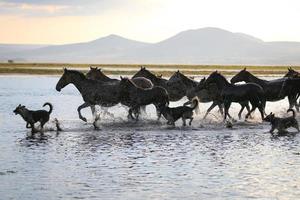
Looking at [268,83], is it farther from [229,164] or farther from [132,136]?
[229,164]

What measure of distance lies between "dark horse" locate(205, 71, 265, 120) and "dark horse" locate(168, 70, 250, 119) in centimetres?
45

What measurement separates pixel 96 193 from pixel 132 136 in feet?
26.9

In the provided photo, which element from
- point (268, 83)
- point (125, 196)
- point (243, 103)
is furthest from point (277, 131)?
point (125, 196)

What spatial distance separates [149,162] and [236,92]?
382 inches

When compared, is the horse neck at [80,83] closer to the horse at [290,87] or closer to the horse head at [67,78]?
the horse head at [67,78]

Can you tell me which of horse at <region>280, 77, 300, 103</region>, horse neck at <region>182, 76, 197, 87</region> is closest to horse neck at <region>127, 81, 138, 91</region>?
horse neck at <region>182, 76, 197, 87</region>

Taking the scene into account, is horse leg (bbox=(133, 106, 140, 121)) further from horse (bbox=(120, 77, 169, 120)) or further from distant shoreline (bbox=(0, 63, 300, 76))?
distant shoreline (bbox=(0, 63, 300, 76))

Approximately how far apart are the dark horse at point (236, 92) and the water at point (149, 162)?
4.11 feet

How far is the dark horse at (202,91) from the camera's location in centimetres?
2478

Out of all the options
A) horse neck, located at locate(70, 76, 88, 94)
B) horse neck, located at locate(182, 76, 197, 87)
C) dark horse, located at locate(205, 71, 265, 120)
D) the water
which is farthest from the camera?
horse neck, located at locate(182, 76, 197, 87)

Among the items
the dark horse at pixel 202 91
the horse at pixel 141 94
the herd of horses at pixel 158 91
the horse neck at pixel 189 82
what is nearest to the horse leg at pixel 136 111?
the herd of horses at pixel 158 91

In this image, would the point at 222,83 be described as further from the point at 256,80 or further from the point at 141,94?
the point at 256,80

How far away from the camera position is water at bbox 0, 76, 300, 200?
11898mm

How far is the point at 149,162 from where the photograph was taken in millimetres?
14891
